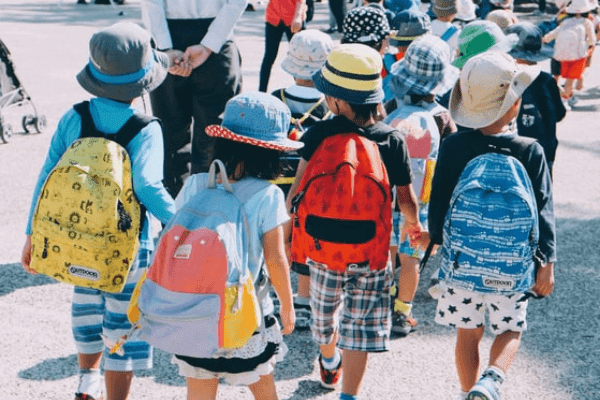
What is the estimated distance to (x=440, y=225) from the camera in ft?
11.0

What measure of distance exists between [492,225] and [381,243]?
0.46 metres

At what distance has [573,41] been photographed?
32.0 feet

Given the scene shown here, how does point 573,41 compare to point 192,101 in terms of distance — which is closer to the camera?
point 192,101

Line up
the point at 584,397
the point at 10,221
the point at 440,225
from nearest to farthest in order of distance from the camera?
Result: 1. the point at 440,225
2. the point at 584,397
3. the point at 10,221

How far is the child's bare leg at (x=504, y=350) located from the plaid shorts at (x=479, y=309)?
0.09 feet

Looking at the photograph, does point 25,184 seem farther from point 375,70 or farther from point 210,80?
point 375,70

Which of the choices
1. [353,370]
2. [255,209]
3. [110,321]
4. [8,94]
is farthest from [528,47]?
[8,94]

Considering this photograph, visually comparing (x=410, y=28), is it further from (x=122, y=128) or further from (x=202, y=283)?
(x=202, y=283)

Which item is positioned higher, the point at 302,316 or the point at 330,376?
the point at 330,376

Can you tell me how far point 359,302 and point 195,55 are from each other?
2136 mm

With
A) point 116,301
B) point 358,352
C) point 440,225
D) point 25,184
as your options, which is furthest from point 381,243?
point 25,184

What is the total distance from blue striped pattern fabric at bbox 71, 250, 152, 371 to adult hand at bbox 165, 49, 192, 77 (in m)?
1.92

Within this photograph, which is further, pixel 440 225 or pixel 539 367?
pixel 539 367

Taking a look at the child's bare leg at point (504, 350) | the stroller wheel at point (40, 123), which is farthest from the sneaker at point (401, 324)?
the stroller wheel at point (40, 123)
